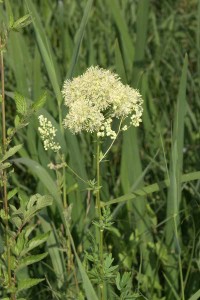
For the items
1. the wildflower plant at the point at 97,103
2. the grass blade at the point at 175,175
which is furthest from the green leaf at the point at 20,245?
the grass blade at the point at 175,175

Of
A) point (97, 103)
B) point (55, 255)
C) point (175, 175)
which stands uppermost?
point (97, 103)

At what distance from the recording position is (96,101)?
113 centimetres

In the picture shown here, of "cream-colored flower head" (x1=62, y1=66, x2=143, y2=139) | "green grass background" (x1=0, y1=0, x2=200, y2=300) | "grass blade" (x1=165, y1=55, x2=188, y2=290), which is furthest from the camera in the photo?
"green grass background" (x1=0, y1=0, x2=200, y2=300)

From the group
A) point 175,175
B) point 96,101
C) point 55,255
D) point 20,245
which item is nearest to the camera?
point 96,101

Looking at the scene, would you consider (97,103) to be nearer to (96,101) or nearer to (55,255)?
(96,101)

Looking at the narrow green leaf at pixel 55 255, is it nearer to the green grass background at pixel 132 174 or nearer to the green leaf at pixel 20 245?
the green grass background at pixel 132 174

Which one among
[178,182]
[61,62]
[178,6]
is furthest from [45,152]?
[178,6]

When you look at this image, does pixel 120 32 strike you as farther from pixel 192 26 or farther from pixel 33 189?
pixel 192 26

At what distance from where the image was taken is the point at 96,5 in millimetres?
3080

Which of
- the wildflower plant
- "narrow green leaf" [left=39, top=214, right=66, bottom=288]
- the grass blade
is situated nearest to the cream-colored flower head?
the wildflower plant

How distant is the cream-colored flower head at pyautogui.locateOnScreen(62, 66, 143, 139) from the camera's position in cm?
111

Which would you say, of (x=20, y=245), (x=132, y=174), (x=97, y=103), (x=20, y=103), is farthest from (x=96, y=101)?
(x=132, y=174)

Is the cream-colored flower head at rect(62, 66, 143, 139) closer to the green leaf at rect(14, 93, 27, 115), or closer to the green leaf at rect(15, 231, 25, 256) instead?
the green leaf at rect(14, 93, 27, 115)

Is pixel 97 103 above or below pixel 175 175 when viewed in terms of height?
above
